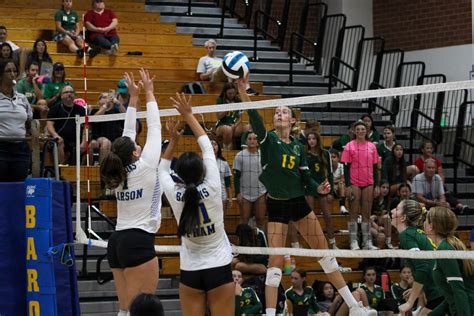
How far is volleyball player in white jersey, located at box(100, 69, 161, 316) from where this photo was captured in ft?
27.2

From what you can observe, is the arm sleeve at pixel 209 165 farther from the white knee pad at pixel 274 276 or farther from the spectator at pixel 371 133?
the spectator at pixel 371 133

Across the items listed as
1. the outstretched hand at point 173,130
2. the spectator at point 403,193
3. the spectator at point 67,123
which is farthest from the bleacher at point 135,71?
the outstretched hand at point 173,130

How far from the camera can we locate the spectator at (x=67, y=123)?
45.8ft

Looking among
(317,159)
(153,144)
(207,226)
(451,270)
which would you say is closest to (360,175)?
(317,159)

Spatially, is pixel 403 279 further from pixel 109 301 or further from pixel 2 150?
pixel 2 150

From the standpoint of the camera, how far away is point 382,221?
14.6 m

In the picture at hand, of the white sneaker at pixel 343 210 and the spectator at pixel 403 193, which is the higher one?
the spectator at pixel 403 193

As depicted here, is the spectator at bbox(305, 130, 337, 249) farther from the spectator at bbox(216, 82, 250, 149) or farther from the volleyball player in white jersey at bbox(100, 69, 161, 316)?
the volleyball player in white jersey at bbox(100, 69, 161, 316)

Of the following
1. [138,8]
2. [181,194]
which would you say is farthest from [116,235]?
[138,8]

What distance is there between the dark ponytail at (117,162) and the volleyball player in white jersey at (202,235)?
0.59 meters

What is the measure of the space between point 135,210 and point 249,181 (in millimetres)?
5500

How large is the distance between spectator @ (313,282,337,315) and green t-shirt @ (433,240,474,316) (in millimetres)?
4182

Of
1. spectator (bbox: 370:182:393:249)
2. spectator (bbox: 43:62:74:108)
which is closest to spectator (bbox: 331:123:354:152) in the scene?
spectator (bbox: 370:182:393:249)

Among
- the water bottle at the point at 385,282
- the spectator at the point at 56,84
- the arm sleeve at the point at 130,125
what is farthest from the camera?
the spectator at the point at 56,84
